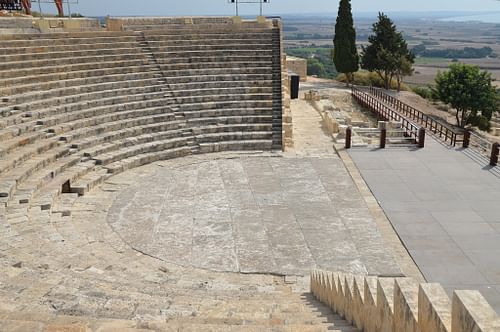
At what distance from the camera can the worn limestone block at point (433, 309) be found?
3139mm

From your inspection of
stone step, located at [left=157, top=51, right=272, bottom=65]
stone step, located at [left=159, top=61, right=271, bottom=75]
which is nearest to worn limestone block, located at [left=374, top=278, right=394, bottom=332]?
stone step, located at [left=159, top=61, right=271, bottom=75]

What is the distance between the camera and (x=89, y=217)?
1083 centimetres

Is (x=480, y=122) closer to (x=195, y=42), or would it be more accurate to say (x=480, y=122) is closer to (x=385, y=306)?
(x=195, y=42)

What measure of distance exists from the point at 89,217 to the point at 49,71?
7688 millimetres

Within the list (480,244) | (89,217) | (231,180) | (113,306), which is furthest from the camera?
(231,180)

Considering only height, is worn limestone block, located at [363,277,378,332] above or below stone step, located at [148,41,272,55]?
below

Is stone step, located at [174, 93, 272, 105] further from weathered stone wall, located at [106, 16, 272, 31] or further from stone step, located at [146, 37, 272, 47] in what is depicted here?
weathered stone wall, located at [106, 16, 272, 31]

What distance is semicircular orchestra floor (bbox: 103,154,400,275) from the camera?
920 centimetres

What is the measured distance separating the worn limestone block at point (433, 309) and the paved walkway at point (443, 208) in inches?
191

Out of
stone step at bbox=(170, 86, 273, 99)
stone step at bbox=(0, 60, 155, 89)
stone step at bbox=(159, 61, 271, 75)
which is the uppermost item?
stone step at bbox=(0, 60, 155, 89)

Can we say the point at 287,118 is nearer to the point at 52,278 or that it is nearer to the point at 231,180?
the point at 231,180

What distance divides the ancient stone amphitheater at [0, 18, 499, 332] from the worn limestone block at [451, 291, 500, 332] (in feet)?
0.04

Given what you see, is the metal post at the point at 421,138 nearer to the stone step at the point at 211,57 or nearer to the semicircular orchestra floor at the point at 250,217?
the semicircular orchestra floor at the point at 250,217

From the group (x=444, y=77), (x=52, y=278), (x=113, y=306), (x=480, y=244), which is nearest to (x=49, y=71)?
(x=52, y=278)
